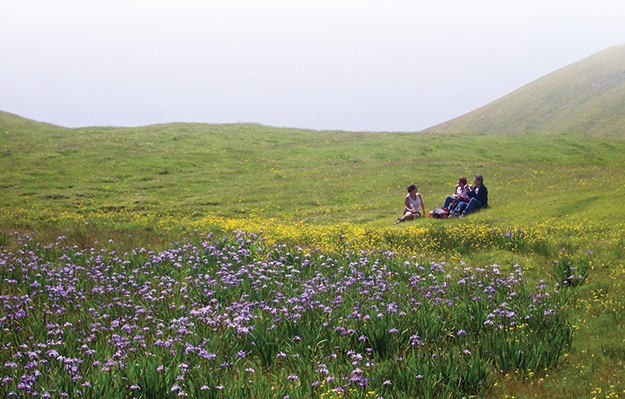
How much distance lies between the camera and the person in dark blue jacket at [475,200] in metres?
20.2

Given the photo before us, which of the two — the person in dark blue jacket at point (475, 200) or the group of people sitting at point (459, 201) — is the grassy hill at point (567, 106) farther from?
the group of people sitting at point (459, 201)

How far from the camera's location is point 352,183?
122ft

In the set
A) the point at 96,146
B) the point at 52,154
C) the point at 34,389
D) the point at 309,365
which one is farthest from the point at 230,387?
the point at 96,146

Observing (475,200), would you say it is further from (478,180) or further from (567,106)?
(567,106)

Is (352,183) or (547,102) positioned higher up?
(547,102)

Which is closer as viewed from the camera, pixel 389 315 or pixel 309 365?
pixel 309 365

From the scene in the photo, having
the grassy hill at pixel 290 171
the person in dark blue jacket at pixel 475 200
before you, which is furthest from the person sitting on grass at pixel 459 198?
the grassy hill at pixel 290 171

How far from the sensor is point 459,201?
68.1ft

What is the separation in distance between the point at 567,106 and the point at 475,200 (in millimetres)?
110172

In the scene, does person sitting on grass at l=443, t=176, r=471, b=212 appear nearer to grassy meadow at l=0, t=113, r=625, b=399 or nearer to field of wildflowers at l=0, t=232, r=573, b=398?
grassy meadow at l=0, t=113, r=625, b=399

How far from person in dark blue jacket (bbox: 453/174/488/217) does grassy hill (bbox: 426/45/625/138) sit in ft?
254

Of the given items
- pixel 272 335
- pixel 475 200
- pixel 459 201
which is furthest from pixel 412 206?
pixel 272 335

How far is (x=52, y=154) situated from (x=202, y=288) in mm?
41876

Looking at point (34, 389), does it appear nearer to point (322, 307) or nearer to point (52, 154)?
point (322, 307)
